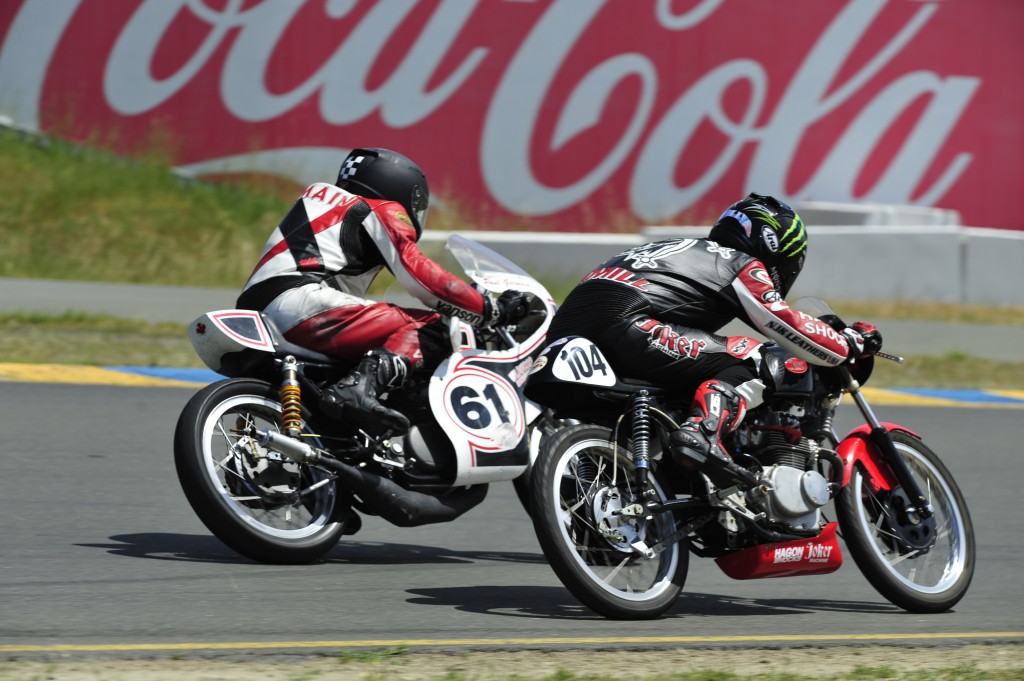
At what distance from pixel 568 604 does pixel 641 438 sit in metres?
0.69

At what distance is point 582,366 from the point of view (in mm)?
5984

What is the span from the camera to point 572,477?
567 centimetres

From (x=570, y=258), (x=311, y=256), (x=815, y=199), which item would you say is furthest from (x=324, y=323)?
(x=815, y=199)

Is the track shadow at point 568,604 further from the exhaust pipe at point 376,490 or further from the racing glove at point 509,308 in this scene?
the racing glove at point 509,308

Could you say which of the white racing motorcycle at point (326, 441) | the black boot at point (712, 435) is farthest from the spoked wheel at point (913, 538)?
the white racing motorcycle at point (326, 441)

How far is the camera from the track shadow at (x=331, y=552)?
20.5 feet

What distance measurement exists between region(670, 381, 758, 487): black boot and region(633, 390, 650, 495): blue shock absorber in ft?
0.40

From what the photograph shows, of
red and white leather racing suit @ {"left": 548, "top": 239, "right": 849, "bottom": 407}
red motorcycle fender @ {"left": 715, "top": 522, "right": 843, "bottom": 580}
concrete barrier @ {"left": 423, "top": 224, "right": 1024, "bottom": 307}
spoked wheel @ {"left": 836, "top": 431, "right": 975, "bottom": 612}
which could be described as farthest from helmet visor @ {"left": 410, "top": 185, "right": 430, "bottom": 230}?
concrete barrier @ {"left": 423, "top": 224, "right": 1024, "bottom": 307}

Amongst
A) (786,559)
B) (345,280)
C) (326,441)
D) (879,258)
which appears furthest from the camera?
(879,258)

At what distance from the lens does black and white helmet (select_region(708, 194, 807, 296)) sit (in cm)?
636

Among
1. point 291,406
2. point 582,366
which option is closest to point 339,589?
point 291,406

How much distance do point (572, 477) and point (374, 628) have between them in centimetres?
89

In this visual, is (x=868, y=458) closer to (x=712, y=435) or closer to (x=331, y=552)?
(x=712, y=435)

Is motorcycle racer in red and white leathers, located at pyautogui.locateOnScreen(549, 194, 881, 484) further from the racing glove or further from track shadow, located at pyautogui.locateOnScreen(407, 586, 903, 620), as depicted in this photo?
track shadow, located at pyautogui.locateOnScreen(407, 586, 903, 620)
